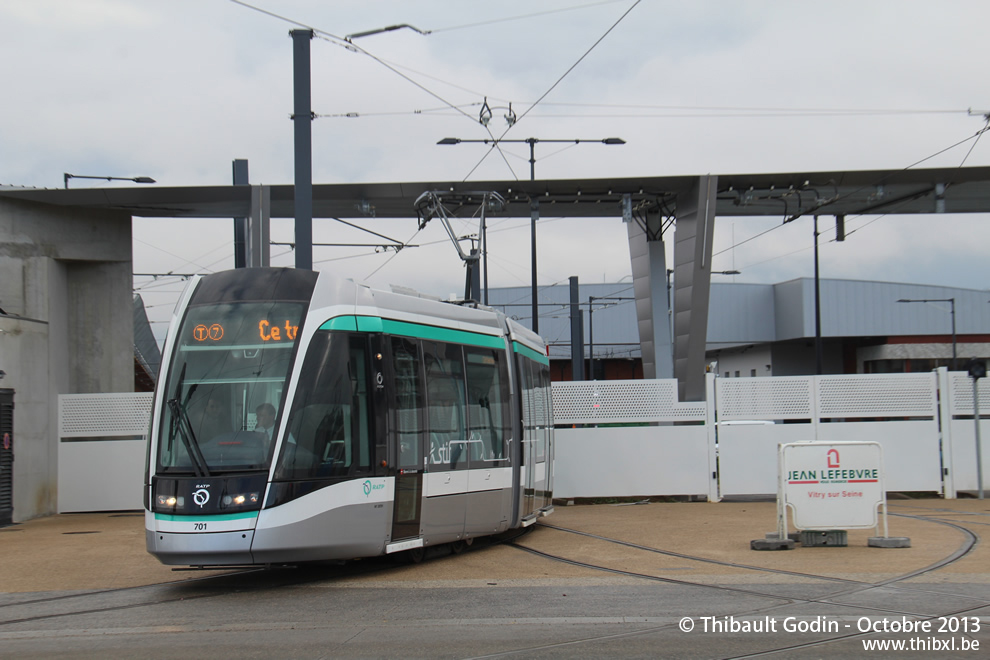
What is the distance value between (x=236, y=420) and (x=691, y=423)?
1176 cm

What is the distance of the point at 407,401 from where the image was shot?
1089cm

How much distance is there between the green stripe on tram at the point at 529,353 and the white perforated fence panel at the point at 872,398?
620 cm

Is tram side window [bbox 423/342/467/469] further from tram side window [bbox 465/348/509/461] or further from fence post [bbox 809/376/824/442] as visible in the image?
fence post [bbox 809/376/824/442]

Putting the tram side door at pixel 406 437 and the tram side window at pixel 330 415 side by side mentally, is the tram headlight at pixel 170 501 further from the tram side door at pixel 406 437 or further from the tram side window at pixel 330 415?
the tram side door at pixel 406 437

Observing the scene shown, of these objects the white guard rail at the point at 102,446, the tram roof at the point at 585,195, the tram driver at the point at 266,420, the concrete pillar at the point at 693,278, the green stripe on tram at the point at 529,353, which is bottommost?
the white guard rail at the point at 102,446

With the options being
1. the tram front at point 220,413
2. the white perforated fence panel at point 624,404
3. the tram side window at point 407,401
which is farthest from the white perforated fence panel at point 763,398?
the tram front at point 220,413

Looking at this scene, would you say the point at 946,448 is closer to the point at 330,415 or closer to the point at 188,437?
the point at 330,415

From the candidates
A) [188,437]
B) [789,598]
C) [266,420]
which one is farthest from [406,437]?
[789,598]

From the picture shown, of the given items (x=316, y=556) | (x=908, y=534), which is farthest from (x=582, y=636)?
(x=908, y=534)

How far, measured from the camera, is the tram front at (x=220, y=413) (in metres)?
9.30

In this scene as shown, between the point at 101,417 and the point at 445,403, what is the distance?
10531mm

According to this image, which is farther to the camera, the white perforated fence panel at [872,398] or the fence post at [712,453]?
the fence post at [712,453]

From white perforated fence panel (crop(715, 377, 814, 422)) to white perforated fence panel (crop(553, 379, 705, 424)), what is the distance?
0.50 m

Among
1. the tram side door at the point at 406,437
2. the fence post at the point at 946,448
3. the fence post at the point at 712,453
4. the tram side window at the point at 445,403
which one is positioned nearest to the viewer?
the tram side door at the point at 406,437
